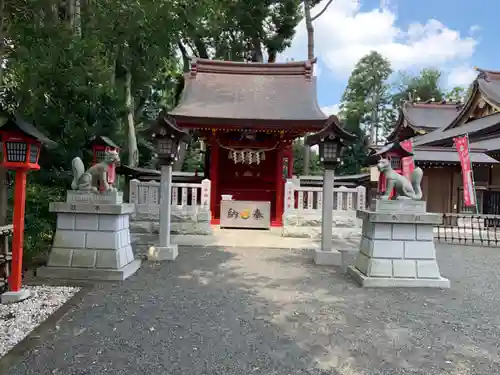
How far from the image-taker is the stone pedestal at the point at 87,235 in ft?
17.6

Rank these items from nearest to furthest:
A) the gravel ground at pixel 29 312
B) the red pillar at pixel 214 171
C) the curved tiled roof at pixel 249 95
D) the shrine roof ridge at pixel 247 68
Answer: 1. the gravel ground at pixel 29 312
2. the curved tiled roof at pixel 249 95
3. the red pillar at pixel 214 171
4. the shrine roof ridge at pixel 247 68

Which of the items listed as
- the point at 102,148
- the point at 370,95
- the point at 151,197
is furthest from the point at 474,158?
the point at 370,95

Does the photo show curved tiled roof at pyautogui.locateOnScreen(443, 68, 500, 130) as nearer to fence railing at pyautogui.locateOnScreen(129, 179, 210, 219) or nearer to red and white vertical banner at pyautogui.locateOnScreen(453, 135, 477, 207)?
red and white vertical banner at pyautogui.locateOnScreen(453, 135, 477, 207)

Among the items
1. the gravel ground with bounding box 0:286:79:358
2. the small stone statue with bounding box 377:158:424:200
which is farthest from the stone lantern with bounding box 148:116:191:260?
the small stone statue with bounding box 377:158:424:200

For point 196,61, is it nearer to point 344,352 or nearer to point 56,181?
point 56,181

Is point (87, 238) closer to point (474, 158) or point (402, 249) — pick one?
point (402, 249)

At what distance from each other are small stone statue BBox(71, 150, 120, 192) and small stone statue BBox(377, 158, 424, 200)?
4.21 metres

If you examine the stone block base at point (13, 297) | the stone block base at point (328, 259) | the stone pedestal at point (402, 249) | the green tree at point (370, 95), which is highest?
the green tree at point (370, 95)

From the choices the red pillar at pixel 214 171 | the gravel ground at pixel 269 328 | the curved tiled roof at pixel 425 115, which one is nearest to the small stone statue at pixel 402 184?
the gravel ground at pixel 269 328

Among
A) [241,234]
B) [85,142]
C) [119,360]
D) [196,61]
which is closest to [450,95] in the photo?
[196,61]

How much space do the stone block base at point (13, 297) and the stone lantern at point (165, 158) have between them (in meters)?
2.69

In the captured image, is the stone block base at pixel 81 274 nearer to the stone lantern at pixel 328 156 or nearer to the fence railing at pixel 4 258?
the fence railing at pixel 4 258

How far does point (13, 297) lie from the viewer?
4.19 meters

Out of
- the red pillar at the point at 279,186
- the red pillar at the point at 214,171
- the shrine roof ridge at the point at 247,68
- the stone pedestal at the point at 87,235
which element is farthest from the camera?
→ the shrine roof ridge at the point at 247,68
